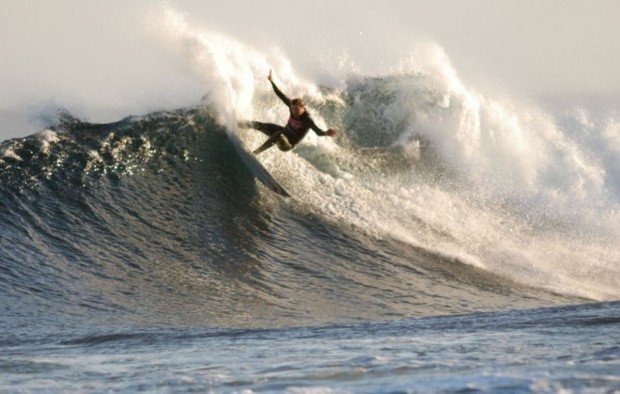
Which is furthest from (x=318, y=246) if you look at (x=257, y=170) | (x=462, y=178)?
(x=462, y=178)

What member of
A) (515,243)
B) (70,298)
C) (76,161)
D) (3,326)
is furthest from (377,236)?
(3,326)

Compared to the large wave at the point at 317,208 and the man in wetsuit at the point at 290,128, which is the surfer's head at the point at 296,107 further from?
the large wave at the point at 317,208

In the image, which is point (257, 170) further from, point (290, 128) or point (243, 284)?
point (243, 284)

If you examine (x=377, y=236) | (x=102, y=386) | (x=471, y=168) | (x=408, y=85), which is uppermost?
(x=408, y=85)

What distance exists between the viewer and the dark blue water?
554cm

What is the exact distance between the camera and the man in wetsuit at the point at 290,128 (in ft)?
44.3

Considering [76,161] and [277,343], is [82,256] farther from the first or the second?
[277,343]

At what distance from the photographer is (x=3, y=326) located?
8039mm

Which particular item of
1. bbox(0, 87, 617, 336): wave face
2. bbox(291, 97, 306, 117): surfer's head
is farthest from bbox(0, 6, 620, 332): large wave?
bbox(291, 97, 306, 117): surfer's head

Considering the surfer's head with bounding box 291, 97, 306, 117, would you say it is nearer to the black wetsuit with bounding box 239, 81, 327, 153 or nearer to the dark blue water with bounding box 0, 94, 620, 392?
the black wetsuit with bounding box 239, 81, 327, 153

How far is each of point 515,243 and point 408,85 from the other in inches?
214

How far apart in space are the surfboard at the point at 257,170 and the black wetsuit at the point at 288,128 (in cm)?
19

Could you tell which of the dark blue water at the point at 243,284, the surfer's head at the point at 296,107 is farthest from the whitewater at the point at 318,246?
the surfer's head at the point at 296,107

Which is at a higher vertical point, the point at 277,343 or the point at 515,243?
the point at 515,243
